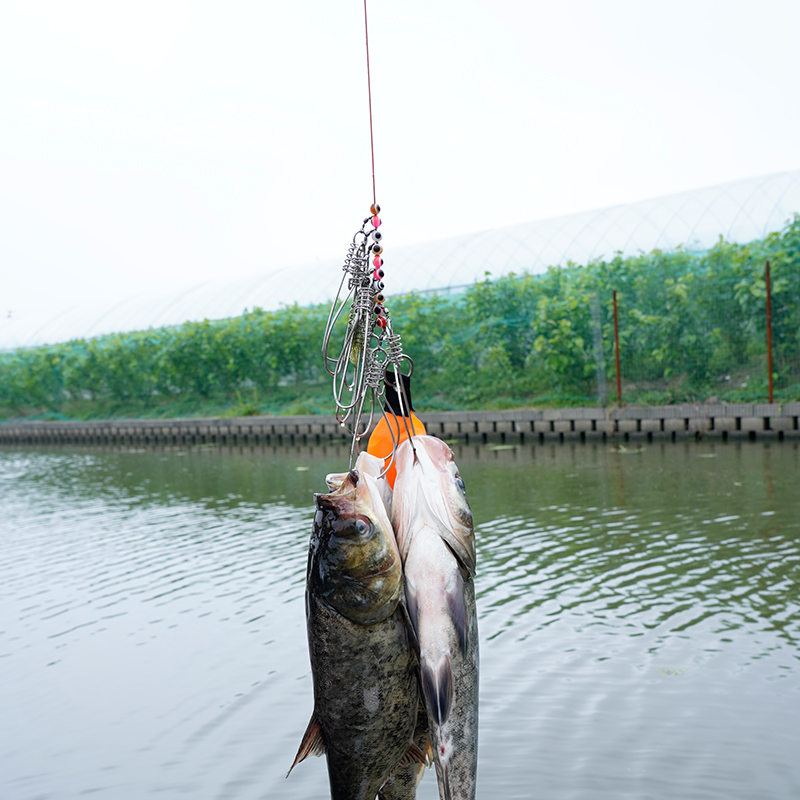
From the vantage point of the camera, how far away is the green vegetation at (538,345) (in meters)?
15.1

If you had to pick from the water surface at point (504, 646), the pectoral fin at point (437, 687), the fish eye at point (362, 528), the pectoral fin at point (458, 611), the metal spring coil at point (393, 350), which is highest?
the metal spring coil at point (393, 350)

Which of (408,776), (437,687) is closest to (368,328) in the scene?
(437,687)

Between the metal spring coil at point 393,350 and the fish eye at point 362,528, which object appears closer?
the fish eye at point 362,528

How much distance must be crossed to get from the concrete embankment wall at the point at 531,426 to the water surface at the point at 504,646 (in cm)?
312

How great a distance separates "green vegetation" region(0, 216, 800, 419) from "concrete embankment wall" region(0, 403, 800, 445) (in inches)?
41.2

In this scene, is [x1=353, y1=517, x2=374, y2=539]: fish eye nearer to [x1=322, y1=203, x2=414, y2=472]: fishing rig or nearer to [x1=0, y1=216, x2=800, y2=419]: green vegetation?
[x1=322, y1=203, x2=414, y2=472]: fishing rig

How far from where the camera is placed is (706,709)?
3914mm

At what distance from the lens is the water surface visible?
362 cm

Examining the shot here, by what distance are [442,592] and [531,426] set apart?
46.5 feet

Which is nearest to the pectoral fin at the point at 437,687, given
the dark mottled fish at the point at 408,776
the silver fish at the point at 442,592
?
the silver fish at the point at 442,592

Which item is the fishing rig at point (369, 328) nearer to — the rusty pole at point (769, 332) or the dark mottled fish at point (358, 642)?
the dark mottled fish at point (358, 642)

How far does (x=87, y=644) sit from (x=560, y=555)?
13.3 feet

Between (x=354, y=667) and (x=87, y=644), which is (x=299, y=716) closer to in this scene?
(x=87, y=644)

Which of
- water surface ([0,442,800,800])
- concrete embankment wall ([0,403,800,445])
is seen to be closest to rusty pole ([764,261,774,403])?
concrete embankment wall ([0,403,800,445])
